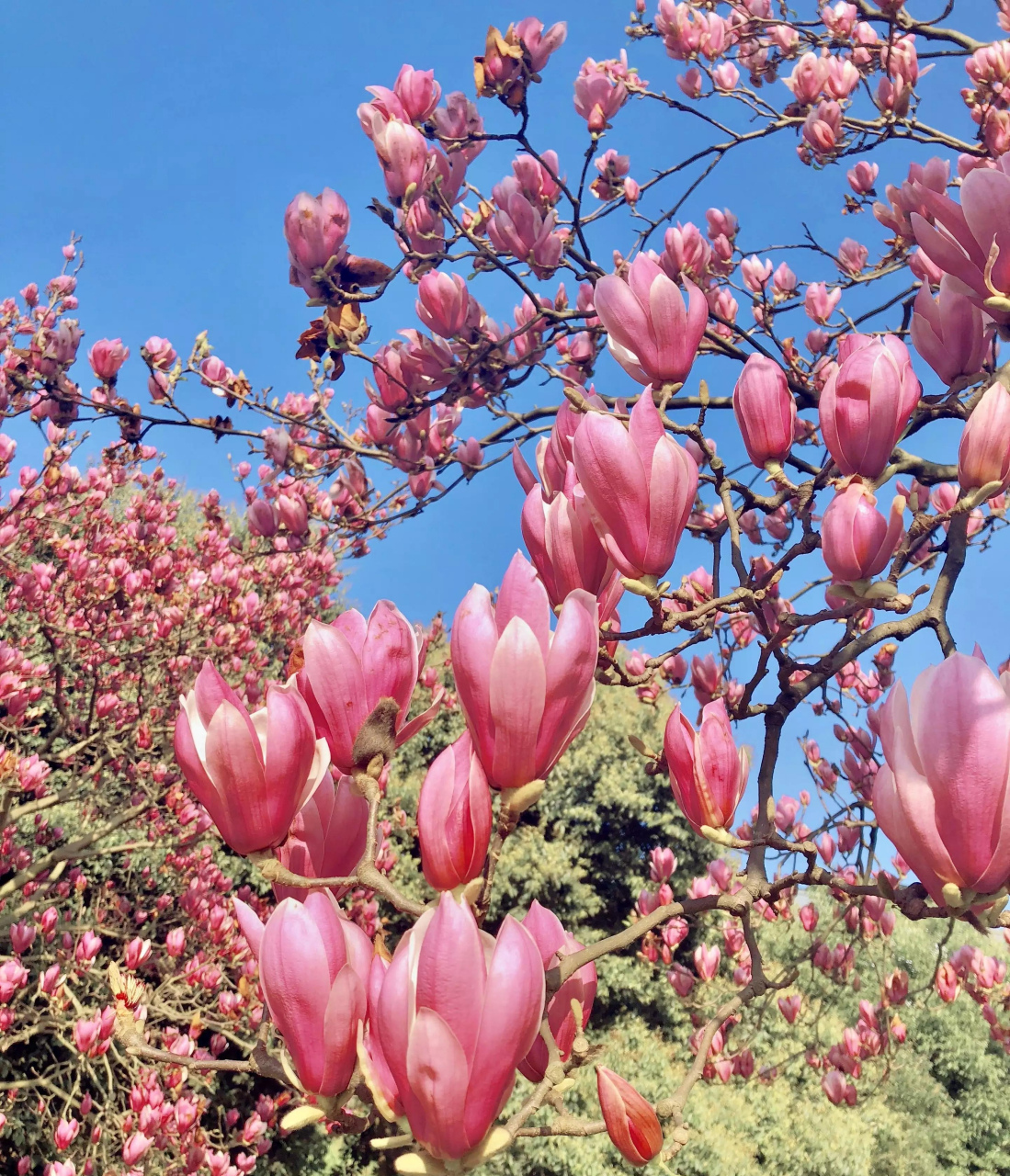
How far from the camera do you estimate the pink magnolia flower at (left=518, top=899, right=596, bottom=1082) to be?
77cm

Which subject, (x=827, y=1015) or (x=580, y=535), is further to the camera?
(x=827, y=1015)

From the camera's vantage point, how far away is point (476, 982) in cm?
56

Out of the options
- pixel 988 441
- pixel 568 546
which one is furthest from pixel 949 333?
pixel 568 546

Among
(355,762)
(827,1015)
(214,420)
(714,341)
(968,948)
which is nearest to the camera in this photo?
(355,762)

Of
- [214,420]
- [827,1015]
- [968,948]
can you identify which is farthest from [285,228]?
[827,1015]

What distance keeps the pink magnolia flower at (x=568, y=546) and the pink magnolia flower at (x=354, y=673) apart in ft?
0.61

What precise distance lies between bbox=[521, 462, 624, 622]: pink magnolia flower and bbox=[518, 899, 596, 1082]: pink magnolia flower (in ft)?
1.06

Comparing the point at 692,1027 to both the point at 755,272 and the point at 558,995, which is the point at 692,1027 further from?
the point at 558,995

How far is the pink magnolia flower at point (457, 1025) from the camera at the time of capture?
55 centimetres

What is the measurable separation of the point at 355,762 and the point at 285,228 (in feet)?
4.89

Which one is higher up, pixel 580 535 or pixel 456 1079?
pixel 580 535

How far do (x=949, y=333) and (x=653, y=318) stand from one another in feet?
1.52

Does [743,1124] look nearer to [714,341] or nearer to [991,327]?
[714,341]

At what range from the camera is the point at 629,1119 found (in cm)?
74
